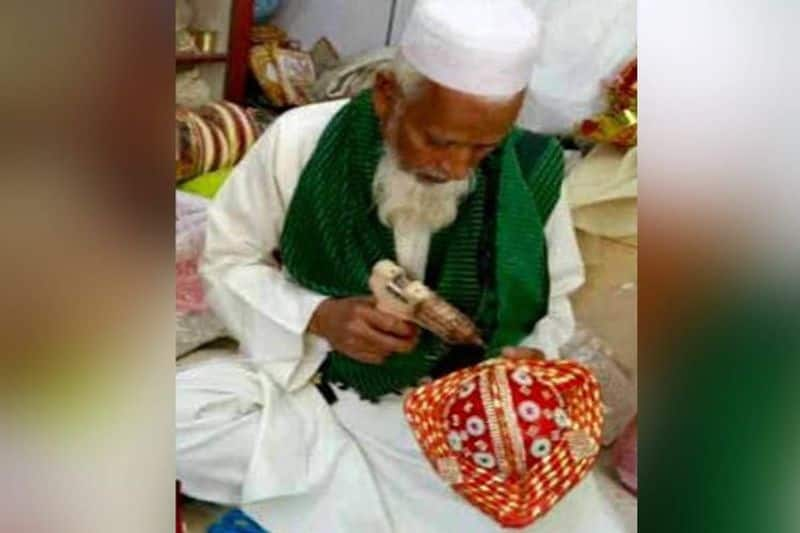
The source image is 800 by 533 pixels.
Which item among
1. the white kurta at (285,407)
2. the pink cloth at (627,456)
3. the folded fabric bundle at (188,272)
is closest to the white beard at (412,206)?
the white kurta at (285,407)

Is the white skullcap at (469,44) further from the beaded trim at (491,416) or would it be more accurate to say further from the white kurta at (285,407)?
the beaded trim at (491,416)

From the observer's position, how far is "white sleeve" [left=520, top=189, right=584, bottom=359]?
1.49m

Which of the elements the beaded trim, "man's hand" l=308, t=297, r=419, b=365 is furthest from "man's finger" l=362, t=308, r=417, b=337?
the beaded trim

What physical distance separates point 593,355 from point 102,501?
2.23ft

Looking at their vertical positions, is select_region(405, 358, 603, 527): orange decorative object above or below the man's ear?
below

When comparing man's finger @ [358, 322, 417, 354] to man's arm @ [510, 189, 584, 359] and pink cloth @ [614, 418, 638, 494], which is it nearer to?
man's arm @ [510, 189, 584, 359]

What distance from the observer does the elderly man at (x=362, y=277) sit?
144 cm

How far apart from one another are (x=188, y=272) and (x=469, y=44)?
460 millimetres

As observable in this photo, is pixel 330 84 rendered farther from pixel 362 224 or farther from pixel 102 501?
pixel 102 501

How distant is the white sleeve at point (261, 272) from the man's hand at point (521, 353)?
25cm

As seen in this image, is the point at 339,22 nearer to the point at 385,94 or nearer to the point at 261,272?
the point at 385,94

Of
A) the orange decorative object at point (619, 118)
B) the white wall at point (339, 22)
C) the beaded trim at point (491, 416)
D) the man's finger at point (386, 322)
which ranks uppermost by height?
the white wall at point (339, 22)

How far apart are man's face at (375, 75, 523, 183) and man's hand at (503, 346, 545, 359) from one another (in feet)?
0.79

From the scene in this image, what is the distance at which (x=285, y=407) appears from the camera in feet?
4.82
